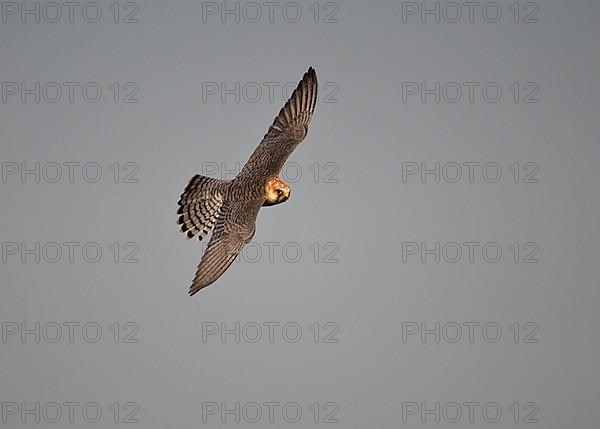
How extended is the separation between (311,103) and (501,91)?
5.60ft

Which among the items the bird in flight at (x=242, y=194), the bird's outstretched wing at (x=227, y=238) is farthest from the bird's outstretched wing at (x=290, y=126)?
the bird's outstretched wing at (x=227, y=238)

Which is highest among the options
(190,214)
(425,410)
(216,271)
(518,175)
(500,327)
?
(518,175)

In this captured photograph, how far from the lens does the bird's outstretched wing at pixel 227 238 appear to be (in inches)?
111

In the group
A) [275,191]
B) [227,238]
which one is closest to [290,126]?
[275,191]

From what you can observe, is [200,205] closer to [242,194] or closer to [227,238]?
[242,194]

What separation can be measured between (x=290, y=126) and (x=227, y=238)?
2.43ft

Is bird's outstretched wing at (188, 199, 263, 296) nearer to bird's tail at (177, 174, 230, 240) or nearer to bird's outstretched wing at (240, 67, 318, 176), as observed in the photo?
bird's tail at (177, 174, 230, 240)

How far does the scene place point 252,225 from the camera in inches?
118

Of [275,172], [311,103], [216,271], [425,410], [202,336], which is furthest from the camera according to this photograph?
[425,410]

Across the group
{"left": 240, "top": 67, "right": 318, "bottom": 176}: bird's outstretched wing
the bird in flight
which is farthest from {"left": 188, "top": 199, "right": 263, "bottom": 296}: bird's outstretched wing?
{"left": 240, "top": 67, "right": 318, "bottom": 176}: bird's outstretched wing

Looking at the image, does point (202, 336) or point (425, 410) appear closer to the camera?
point (202, 336)

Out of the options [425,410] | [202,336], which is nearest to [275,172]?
[202,336]

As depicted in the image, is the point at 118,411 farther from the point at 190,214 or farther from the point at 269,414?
the point at 190,214

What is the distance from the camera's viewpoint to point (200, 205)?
10.6ft
